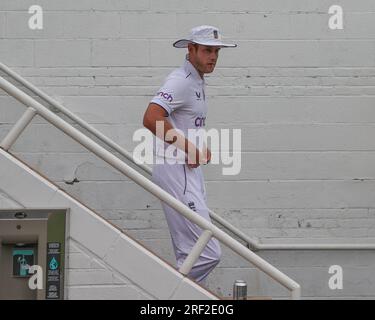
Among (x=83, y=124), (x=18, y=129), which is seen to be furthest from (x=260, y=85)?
(x=18, y=129)

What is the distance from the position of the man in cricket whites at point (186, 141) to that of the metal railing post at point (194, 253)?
7 centimetres

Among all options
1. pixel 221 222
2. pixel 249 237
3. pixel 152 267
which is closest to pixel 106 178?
pixel 152 267

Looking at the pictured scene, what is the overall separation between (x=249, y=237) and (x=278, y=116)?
101 cm

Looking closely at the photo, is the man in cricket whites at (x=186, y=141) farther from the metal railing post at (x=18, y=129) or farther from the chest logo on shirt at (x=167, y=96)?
the metal railing post at (x=18, y=129)

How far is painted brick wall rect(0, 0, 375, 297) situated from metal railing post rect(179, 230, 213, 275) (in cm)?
181

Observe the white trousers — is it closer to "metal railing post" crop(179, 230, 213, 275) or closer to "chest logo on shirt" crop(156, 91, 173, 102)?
"metal railing post" crop(179, 230, 213, 275)

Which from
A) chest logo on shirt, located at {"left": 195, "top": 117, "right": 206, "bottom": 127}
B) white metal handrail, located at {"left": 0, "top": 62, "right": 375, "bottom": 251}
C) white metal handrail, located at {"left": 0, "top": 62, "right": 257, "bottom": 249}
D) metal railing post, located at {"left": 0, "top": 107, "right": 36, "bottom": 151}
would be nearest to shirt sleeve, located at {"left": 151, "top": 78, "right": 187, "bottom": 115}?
chest logo on shirt, located at {"left": 195, "top": 117, "right": 206, "bottom": 127}

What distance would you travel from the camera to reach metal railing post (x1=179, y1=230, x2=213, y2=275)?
3948 millimetres

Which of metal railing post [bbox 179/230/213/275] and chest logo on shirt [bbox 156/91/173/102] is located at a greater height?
chest logo on shirt [bbox 156/91/173/102]

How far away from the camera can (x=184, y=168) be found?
4238mm

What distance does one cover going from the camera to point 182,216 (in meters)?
4.06
